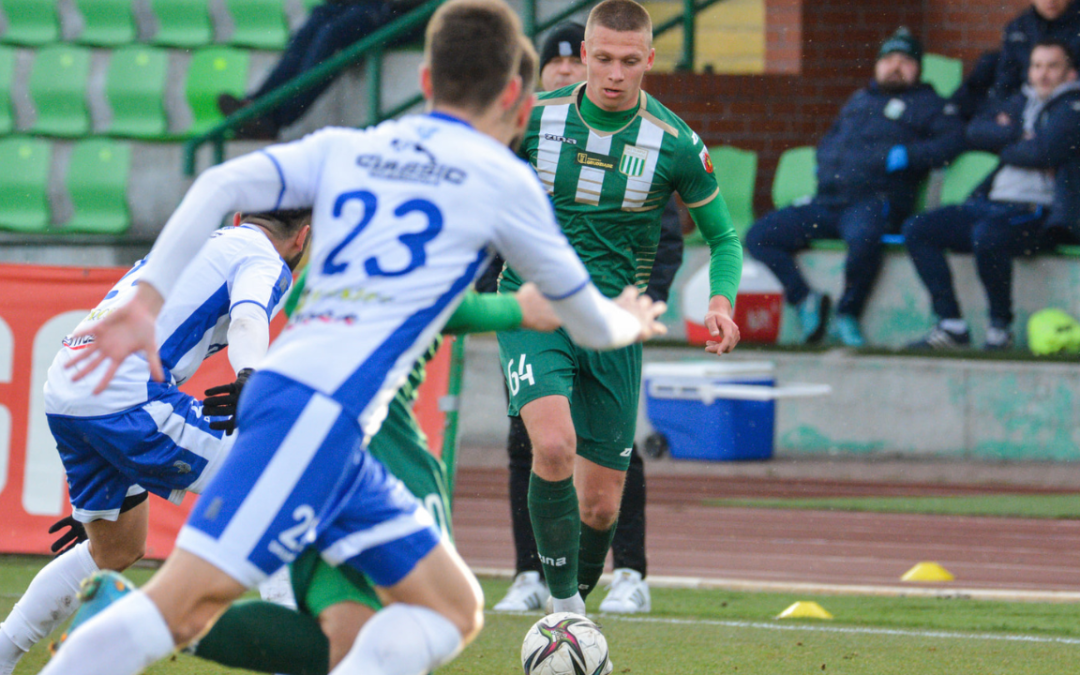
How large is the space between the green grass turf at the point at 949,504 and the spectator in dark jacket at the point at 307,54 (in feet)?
18.5

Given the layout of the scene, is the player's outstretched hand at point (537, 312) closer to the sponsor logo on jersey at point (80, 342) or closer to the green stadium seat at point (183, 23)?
the sponsor logo on jersey at point (80, 342)

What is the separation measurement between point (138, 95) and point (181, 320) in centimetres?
984

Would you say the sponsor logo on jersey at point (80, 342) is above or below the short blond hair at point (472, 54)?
below

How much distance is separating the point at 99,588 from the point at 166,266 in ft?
2.16

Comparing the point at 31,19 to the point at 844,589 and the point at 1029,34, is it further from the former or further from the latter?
the point at 844,589

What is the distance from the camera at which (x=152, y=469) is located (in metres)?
4.27

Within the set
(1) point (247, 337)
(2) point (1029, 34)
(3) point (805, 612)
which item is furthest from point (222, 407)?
(2) point (1029, 34)

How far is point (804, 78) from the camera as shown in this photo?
1329cm

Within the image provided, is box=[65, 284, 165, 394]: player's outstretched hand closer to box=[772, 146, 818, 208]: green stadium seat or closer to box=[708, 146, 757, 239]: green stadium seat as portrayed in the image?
box=[772, 146, 818, 208]: green stadium seat

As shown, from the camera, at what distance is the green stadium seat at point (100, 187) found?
13.0 meters

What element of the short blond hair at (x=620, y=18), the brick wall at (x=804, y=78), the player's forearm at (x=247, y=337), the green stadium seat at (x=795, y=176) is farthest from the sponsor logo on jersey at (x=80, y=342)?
the brick wall at (x=804, y=78)

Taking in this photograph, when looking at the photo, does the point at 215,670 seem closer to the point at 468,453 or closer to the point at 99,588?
the point at 99,588

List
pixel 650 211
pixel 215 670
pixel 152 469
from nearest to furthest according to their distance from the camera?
pixel 152 469 → pixel 215 670 → pixel 650 211

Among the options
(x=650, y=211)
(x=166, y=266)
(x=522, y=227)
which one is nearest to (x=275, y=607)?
(x=166, y=266)
